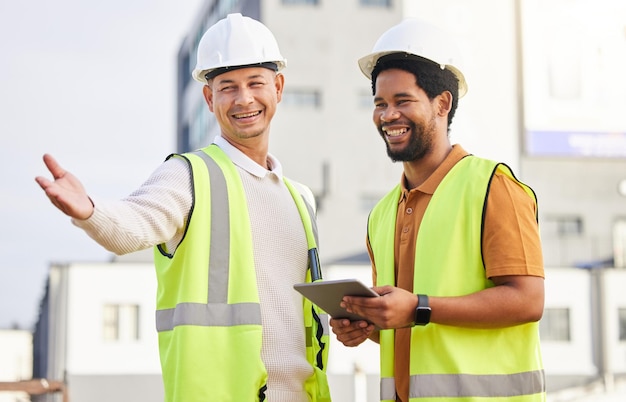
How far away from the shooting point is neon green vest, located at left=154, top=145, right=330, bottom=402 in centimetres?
448

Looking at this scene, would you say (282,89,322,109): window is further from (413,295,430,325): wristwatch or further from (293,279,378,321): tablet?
(413,295,430,325): wristwatch

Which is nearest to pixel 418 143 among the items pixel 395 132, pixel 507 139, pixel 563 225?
pixel 395 132

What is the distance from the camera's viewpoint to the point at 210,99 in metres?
5.34

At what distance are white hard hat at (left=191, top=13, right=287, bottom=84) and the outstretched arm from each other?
1345 mm

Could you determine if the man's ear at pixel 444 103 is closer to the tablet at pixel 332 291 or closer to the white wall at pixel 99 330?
the tablet at pixel 332 291

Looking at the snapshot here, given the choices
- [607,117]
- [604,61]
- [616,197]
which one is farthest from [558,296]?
[604,61]

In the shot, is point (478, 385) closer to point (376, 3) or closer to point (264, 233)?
point (264, 233)

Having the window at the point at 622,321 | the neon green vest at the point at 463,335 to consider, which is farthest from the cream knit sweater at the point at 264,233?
the window at the point at 622,321

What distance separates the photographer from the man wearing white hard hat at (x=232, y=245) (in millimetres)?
4461

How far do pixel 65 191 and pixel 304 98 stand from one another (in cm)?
4359

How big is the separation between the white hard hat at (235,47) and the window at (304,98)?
4177 cm

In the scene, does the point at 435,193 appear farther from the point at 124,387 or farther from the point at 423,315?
the point at 124,387

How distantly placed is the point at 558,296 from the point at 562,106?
9.25 m

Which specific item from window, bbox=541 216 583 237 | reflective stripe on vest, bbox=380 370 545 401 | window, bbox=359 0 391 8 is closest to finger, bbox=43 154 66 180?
reflective stripe on vest, bbox=380 370 545 401
